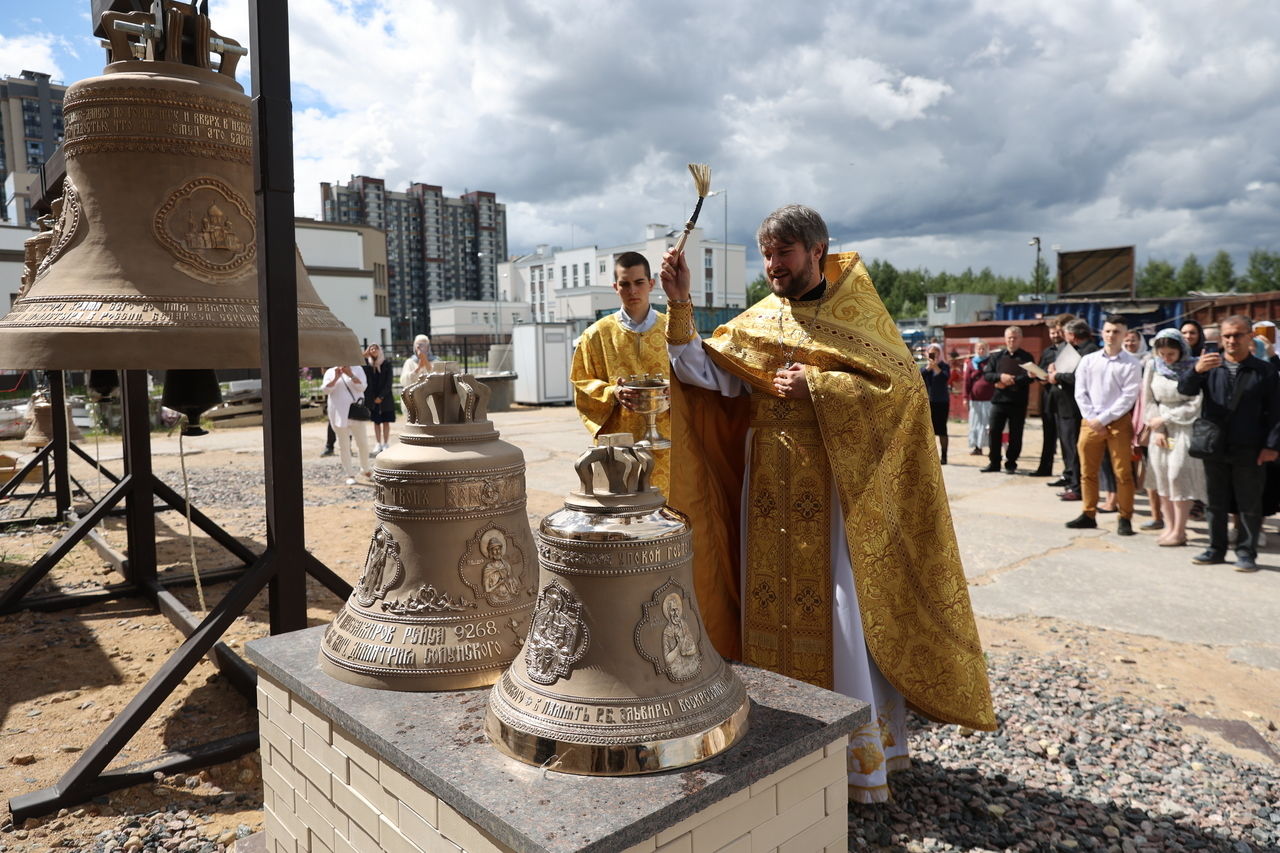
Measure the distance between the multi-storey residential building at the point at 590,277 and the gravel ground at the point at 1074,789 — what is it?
1624 inches

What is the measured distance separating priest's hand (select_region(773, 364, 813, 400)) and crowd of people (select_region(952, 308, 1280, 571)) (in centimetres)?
497

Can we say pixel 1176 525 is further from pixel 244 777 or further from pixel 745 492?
pixel 244 777

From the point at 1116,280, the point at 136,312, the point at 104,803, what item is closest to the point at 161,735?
the point at 104,803

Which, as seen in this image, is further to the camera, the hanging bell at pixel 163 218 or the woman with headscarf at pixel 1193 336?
the woman with headscarf at pixel 1193 336

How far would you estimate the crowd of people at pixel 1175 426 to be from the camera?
6137mm

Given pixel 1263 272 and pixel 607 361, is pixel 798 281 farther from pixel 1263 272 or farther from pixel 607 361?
pixel 1263 272

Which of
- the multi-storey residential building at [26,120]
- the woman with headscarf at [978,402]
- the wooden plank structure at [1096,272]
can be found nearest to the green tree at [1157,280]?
the wooden plank structure at [1096,272]

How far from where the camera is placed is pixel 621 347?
16.0ft

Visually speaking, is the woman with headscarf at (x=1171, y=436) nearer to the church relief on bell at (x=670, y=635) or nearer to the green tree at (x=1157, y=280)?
the church relief on bell at (x=670, y=635)

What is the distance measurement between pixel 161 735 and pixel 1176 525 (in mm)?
7338

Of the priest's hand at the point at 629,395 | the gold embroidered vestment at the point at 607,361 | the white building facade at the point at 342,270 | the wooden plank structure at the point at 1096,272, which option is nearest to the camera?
the priest's hand at the point at 629,395

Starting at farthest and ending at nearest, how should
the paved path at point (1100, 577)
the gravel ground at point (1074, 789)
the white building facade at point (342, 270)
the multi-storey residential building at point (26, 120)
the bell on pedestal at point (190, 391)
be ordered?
1. the multi-storey residential building at point (26, 120)
2. the white building facade at point (342, 270)
3. the paved path at point (1100, 577)
4. the bell on pedestal at point (190, 391)
5. the gravel ground at point (1074, 789)

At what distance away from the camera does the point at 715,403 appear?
3227mm

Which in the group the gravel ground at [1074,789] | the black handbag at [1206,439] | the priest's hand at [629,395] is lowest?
the gravel ground at [1074,789]
